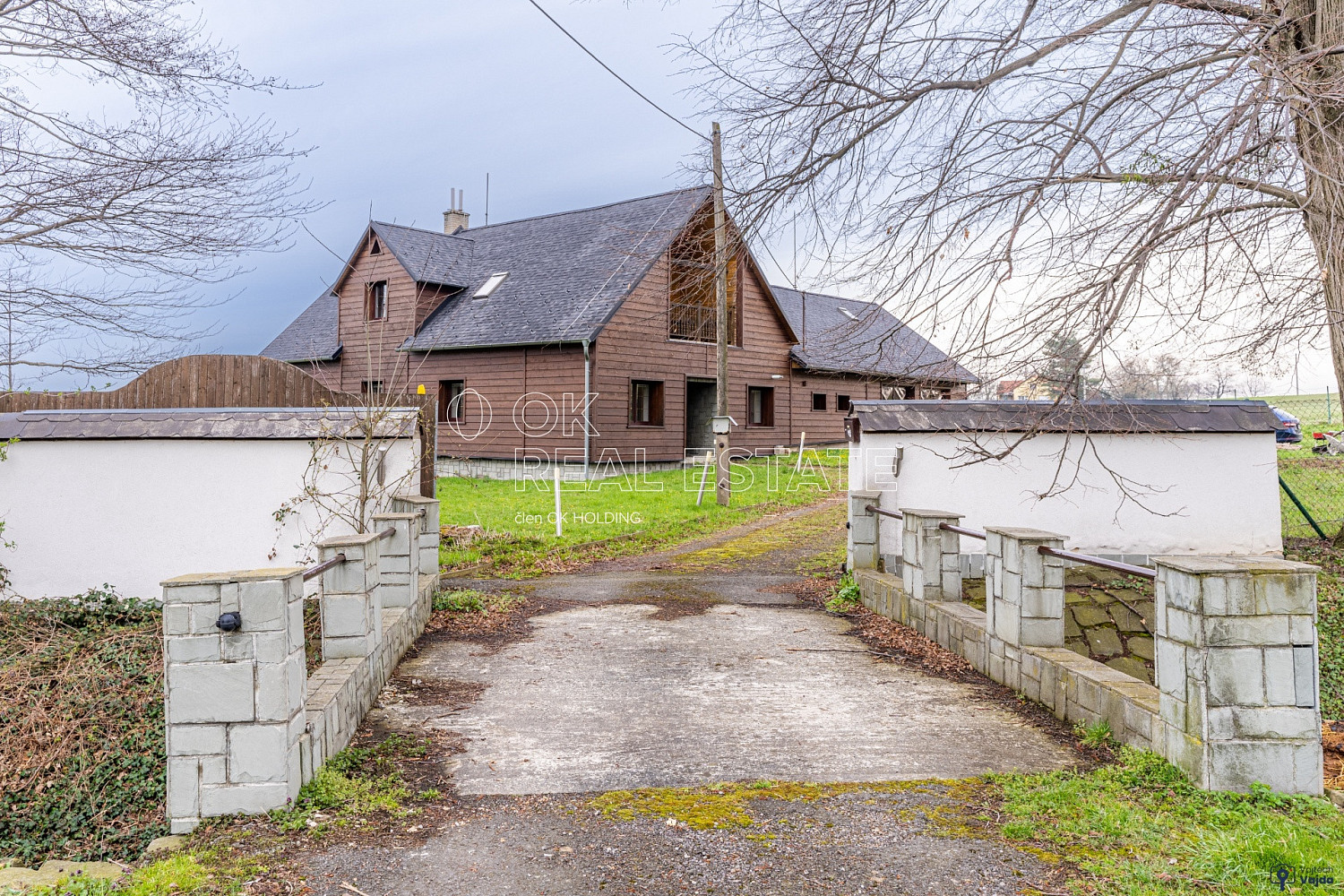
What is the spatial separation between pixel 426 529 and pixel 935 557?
199 inches

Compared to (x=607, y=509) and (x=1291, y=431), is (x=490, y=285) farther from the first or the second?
(x=1291, y=431)

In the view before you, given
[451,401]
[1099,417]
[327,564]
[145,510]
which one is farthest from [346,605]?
[451,401]

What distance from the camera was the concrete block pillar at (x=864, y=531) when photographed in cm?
916

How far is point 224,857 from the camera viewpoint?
3.59 m

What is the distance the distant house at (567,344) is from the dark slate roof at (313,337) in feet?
0.33

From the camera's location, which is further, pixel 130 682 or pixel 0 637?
pixel 0 637

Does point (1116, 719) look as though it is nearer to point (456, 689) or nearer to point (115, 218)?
point (456, 689)

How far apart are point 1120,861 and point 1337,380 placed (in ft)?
26.6

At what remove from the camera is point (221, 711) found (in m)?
3.98

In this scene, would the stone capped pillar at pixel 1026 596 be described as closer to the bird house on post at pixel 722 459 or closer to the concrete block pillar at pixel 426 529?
the concrete block pillar at pixel 426 529

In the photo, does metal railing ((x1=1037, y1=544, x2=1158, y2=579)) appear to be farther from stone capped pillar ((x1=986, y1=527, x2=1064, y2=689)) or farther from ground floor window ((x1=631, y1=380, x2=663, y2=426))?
ground floor window ((x1=631, y1=380, x2=663, y2=426))

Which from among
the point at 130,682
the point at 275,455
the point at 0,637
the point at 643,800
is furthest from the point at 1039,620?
the point at 0,637

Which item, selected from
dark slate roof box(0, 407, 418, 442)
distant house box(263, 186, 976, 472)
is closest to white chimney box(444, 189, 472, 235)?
distant house box(263, 186, 976, 472)

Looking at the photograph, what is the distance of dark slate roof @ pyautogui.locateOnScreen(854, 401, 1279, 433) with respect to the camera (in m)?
9.00
